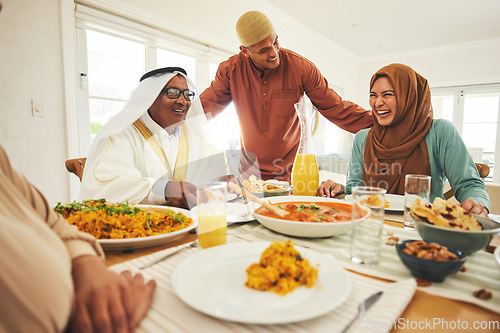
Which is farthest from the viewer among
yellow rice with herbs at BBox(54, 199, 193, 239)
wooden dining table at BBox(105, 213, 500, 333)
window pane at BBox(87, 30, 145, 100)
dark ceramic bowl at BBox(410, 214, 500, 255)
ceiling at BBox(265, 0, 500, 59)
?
ceiling at BBox(265, 0, 500, 59)

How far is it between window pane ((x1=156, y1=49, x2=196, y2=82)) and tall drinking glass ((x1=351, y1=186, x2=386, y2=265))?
133 inches

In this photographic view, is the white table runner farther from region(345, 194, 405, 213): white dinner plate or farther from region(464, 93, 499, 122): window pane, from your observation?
region(464, 93, 499, 122): window pane

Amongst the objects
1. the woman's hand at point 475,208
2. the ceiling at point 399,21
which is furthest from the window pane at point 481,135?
the woman's hand at point 475,208

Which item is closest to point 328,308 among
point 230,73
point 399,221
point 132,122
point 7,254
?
point 7,254

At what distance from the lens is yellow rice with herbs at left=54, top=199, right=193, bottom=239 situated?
0.83 m

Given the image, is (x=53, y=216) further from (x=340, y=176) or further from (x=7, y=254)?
(x=340, y=176)

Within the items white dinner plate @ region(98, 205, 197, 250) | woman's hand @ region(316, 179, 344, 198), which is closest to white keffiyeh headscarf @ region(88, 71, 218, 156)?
white dinner plate @ region(98, 205, 197, 250)

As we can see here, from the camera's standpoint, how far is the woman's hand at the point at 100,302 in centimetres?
40

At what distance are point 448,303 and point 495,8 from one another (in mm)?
6286

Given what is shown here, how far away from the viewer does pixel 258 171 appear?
2377mm

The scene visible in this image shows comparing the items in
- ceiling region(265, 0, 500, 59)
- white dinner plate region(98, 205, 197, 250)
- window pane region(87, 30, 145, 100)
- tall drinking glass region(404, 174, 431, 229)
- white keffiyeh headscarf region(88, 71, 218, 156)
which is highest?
ceiling region(265, 0, 500, 59)

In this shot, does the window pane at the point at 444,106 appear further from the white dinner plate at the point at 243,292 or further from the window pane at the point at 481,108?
the white dinner plate at the point at 243,292

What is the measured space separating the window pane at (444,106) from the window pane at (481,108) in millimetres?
299

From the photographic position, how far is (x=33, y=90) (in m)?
2.45
